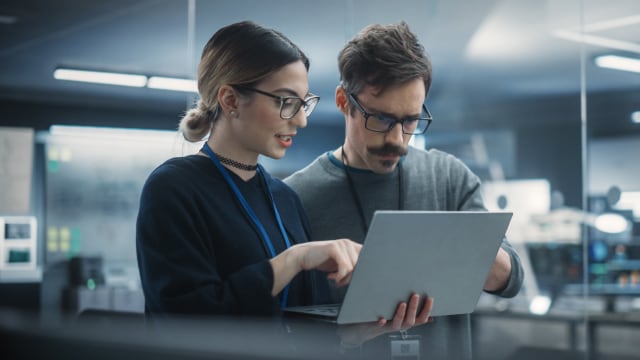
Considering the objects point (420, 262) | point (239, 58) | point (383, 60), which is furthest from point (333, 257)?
point (383, 60)

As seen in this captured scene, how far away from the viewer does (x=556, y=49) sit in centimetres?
427

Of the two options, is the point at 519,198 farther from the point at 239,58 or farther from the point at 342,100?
the point at 239,58

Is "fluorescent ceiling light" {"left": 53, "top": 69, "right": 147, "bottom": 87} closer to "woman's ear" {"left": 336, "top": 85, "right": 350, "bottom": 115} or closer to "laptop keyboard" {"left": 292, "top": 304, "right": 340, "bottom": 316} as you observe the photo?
"woman's ear" {"left": 336, "top": 85, "right": 350, "bottom": 115}

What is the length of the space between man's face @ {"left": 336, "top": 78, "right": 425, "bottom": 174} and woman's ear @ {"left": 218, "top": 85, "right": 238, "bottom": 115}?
0.40 metres

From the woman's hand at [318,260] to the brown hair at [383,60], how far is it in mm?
549

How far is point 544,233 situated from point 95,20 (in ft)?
10.4

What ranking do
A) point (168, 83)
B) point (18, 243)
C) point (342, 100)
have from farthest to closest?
point (18, 243), point (168, 83), point (342, 100)

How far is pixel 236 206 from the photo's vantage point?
150cm

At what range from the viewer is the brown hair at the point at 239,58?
150 cm

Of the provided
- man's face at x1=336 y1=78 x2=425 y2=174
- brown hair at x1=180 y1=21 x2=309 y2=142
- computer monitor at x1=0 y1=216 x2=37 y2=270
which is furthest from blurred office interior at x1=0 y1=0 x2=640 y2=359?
brown hair at x1=180 y1=21 x2=309 y2=142

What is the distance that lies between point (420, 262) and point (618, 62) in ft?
10.2

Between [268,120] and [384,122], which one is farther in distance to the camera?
[384,122]

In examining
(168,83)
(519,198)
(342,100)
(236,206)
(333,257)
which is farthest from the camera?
(168,83)

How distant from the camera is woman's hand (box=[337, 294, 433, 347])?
4.65 feet
